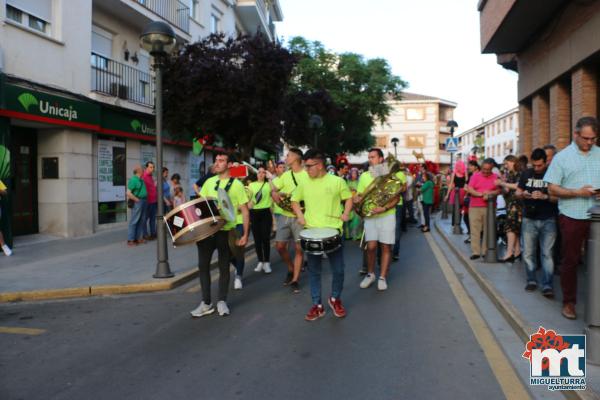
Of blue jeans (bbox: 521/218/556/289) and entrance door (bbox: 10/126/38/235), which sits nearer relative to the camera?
blue jeans (bbox: 521/218/556/289)

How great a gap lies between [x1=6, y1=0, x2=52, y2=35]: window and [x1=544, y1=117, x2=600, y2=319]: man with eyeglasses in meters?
11.8

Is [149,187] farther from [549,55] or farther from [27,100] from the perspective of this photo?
[549,55]

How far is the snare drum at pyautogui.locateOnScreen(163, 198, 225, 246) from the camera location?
5707mm

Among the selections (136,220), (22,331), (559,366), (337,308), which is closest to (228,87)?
(136,220)

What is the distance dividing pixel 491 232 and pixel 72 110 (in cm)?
1037

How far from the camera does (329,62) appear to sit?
123ft

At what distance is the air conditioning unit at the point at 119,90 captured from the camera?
16.5 metres

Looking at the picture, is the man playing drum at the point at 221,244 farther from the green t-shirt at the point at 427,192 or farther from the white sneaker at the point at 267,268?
the green t-shirt at the point at 427,192

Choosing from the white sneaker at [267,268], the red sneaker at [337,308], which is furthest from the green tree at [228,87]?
the red sneaker at [337,308]

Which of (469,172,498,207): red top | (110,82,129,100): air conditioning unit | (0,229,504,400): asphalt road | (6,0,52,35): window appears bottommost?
(0,229,504,400): asphalt road

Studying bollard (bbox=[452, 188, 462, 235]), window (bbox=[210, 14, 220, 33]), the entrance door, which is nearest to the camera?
the entrance door

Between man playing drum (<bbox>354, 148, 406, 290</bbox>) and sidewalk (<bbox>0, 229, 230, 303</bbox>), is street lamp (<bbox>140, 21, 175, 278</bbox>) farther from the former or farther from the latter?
man playing drum (<bbox>354, 148, 406, 290</bbox>)

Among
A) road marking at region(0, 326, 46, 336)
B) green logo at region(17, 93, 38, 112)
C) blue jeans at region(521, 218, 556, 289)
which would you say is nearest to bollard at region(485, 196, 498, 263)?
blue jeans at region(521, 218, 556, 289)

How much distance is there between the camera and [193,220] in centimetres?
571
